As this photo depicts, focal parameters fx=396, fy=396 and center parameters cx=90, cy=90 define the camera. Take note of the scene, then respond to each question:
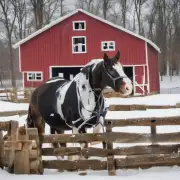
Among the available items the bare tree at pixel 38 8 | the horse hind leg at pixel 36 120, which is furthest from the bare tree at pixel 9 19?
the horse hind leg at pixel 36 120

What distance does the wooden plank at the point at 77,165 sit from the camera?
6801 millimetres

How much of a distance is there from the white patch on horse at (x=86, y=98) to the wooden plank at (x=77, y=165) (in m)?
0.98

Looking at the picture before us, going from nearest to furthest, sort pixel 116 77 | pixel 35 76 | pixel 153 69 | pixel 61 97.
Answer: pixel 116 77, pixel 61 97, pixel 35 76, pixel 153 69

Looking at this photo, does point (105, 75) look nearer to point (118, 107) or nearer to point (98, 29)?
point (118, 107)

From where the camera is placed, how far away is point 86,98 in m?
7.53

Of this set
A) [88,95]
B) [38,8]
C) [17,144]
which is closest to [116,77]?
[88,95]

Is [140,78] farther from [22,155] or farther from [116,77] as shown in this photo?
[22,155]

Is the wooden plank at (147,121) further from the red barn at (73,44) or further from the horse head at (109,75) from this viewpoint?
the red barn at (73,44)

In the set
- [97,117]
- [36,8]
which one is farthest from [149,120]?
[36,8]

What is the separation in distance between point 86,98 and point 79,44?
2695 centimetres

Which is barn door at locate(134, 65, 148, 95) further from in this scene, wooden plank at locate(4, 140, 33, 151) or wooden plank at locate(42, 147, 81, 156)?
wooden plank at locate(4, 140, 33, 151)

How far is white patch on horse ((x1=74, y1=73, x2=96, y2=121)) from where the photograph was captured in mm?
7488

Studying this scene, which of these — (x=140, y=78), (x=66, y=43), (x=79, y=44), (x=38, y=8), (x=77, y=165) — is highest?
(x=38, y=8)

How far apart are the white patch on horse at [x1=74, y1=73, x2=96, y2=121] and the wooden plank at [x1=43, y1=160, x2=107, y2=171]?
0.98 meters
